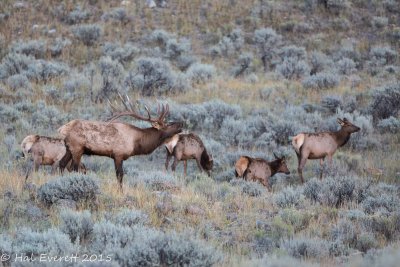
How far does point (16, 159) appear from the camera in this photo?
12.3 meters

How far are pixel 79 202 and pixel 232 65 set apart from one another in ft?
49.0

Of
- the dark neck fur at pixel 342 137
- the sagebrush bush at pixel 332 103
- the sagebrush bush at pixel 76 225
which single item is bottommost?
the sagebrush bush at pixel 332 103

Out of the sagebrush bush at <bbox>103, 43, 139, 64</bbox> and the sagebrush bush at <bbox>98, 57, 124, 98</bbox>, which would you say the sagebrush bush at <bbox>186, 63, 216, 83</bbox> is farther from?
the sagebrush bush at <bbox>103, 43, 139, 64</bbox>

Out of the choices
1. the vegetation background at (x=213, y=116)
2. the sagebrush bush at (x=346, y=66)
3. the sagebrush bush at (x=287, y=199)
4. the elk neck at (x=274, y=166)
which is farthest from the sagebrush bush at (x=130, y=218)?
the sagebrush bush at (x=346, y=66)

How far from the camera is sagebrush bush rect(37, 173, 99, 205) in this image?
8.43 m

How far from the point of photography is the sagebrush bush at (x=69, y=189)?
843 centimetres

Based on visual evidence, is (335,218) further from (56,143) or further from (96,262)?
(56,143)

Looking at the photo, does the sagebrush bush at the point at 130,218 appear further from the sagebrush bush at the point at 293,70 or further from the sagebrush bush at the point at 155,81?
the sagebrush bush at the point at 293,70

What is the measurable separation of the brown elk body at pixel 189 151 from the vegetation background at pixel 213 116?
1.27 feet

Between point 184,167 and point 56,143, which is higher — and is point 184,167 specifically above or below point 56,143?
below

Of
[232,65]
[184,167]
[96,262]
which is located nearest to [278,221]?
[96,262]

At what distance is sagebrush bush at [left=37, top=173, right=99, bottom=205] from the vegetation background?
0.03m

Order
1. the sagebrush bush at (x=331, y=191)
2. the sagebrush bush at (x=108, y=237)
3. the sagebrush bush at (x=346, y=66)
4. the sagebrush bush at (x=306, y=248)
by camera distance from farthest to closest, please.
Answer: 1. the sagebrush bush at (x=346, y=66)
2. the sagebrush bush at (x=331, y=191)
3. the sagebrush bush at (x=306, y=248)
4. the sagebrush bush at (x=108, y=237)

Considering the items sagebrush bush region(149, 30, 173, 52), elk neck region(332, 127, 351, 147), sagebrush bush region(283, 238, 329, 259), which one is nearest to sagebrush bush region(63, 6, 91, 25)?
sagebrush bush region(149, 30, 173, 52)
